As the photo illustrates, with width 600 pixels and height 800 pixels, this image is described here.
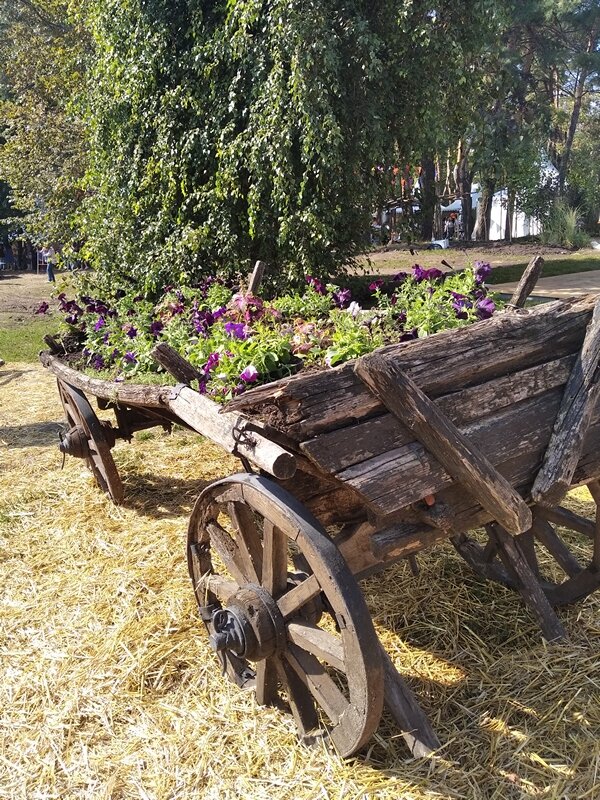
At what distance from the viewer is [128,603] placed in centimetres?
339

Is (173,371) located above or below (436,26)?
below

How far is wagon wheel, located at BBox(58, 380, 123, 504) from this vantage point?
4340 mm

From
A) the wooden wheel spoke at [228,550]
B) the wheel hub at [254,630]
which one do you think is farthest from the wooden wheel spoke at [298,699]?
the wooden wheel spoke at [228,550]

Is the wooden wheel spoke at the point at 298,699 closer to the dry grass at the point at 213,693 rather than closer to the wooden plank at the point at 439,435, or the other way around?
the dry grass at the point at 213,693

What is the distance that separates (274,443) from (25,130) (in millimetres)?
13176

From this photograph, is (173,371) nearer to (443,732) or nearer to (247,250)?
(443,732)

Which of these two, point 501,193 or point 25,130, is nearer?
point 25,130

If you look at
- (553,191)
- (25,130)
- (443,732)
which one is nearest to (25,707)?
(443,732)

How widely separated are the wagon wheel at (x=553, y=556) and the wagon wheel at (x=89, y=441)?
2236mm

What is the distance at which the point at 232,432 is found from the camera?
6.92 feet

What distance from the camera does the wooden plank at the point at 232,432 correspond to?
190 cm

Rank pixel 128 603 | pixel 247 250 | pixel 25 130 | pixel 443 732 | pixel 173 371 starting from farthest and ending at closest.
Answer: pixel 25 130, pixel 247 250, pixel 128 603, pixel 173 371, pixel 443 732

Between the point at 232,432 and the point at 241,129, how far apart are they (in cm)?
517

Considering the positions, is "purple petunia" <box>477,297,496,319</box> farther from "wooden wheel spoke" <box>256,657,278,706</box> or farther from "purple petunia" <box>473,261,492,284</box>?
"wooden wheel spoke" <box>256,657,278,706</box>
